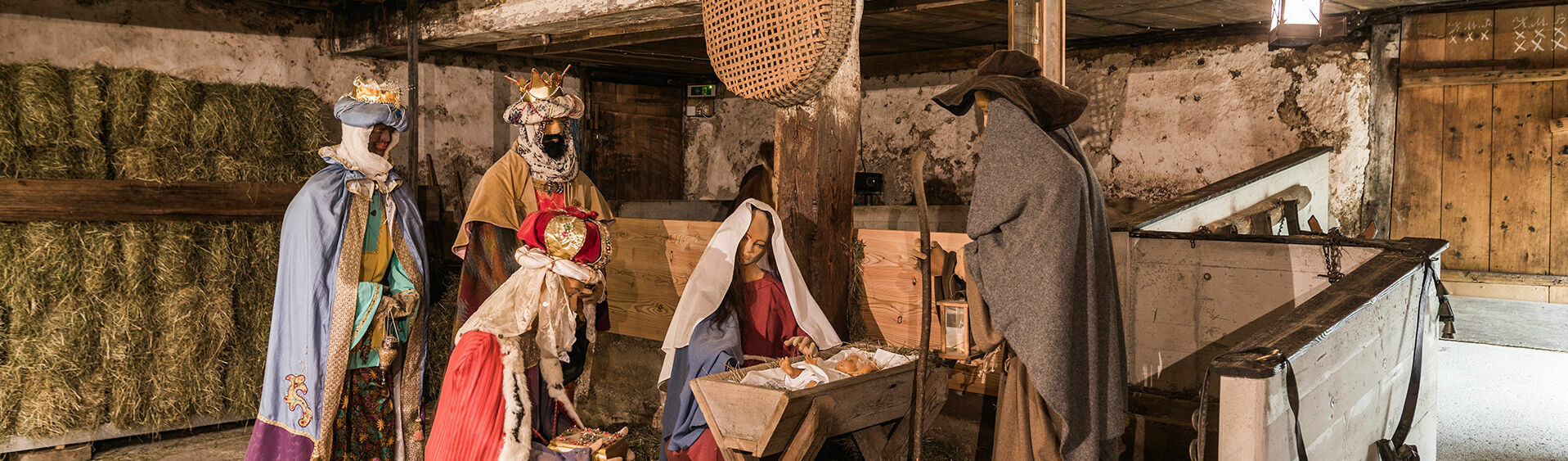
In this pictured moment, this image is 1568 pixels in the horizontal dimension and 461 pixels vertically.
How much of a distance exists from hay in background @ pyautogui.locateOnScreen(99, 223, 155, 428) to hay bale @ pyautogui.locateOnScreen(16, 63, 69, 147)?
0.55 metres

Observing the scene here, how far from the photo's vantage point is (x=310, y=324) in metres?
3.46

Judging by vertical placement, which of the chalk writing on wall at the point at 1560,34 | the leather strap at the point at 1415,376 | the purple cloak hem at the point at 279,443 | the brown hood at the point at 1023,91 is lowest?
the purple cloak hem at the point at 279,443

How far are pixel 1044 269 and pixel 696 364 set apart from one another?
128 cm

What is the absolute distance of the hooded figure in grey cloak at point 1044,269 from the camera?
8.28ft

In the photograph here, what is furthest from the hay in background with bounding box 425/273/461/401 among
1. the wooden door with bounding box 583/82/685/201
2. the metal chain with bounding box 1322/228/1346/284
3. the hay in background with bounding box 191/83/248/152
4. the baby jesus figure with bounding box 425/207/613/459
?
the metal chain with bounding box 1322/228/1346/284

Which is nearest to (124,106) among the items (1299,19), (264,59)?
(264,59)

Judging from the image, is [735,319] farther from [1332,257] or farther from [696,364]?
[1332,257]

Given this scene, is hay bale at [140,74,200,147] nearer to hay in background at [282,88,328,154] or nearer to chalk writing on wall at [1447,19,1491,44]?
hay in background at [282,88,328,154]

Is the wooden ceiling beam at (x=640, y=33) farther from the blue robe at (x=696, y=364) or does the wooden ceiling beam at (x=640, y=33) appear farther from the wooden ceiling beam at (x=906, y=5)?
the blue robe at (x=696, y=364)

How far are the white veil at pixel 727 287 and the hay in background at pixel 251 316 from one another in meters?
3.18

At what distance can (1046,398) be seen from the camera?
2.54 metres

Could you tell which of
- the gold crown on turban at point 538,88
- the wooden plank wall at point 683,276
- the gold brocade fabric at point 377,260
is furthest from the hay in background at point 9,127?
the wooden plank wall at point 683,276

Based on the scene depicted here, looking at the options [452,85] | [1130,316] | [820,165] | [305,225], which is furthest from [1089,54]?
[305,225]

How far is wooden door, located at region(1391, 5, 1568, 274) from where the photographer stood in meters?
5.28
